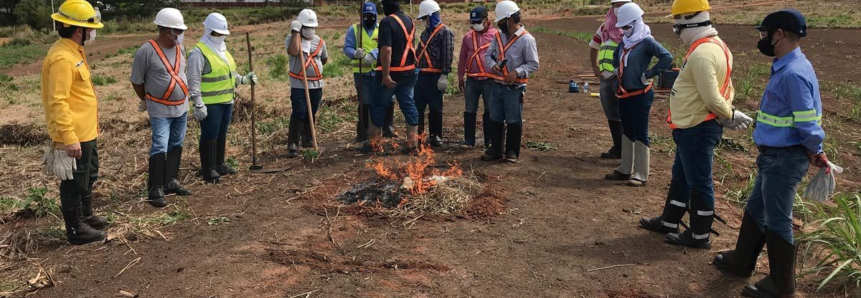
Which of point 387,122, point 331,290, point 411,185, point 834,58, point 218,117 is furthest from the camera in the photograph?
point 834,58

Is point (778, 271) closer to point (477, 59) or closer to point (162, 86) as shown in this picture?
point (477, 59)

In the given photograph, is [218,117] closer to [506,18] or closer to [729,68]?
[506,18]

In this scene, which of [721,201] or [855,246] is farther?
[721,201]

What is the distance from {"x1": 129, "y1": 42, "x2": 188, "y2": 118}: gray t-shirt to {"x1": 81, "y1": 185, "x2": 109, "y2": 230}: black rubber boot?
1010 millimetres

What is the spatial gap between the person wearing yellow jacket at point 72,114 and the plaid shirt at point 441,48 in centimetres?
387

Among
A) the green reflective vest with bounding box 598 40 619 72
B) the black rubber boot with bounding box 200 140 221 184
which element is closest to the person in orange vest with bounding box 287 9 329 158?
the black rubber boot with bounding box 200 140 221 184

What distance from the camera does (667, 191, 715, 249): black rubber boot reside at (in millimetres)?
4633

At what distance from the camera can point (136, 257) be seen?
4.77m

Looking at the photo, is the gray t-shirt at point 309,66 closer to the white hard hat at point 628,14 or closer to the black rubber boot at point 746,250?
the white hard hat at point 628,14

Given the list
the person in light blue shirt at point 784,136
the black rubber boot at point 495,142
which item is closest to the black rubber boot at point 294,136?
the black rubber boot at point 495,142

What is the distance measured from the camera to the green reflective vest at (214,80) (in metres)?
6.46

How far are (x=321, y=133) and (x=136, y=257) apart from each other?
474 centimetres

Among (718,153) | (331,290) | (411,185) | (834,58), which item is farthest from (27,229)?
(834,58)

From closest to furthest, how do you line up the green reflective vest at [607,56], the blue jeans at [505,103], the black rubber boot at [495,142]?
the green reflective vest at [607,56], the blue jeans at [505,103], the black rubber boot at [495,142]
